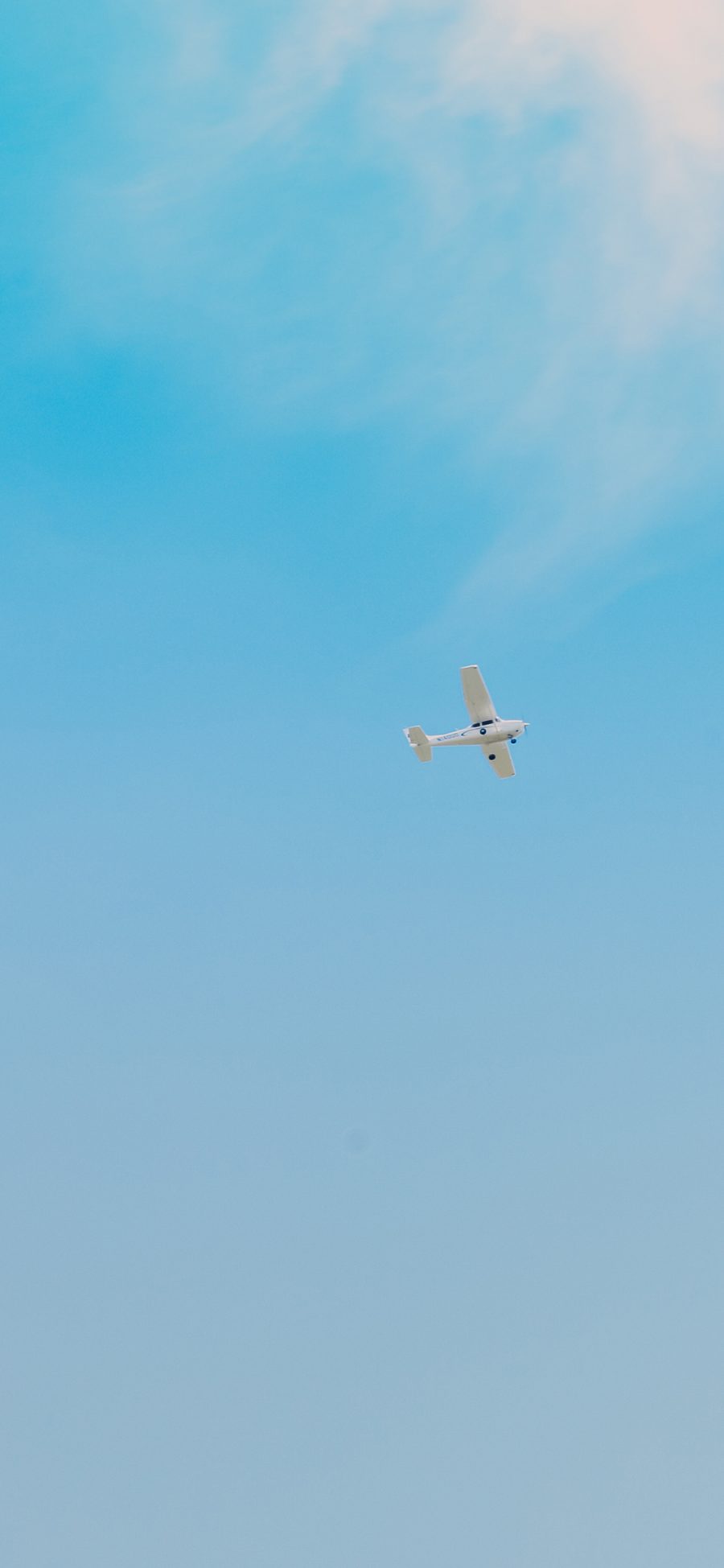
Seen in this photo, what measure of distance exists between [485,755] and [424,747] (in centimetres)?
598

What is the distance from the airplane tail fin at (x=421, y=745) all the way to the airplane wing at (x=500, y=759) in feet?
18.1

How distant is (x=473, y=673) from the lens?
474 feet

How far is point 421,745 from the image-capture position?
15300 centimetres

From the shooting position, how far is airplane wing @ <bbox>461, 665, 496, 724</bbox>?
145m

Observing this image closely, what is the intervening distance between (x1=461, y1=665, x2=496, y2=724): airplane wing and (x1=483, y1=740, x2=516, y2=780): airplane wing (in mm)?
2821

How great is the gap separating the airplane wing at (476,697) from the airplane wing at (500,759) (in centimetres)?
282

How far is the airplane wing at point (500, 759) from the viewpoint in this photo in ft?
491

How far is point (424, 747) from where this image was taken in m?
153

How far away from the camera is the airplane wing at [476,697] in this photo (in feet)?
474

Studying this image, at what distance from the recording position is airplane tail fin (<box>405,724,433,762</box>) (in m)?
153

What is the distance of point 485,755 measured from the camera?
150 m

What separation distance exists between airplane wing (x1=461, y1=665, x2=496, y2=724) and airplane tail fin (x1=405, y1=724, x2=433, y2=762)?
20.5 ft

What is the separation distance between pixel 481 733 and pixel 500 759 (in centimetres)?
343

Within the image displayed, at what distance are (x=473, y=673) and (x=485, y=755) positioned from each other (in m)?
8.90
